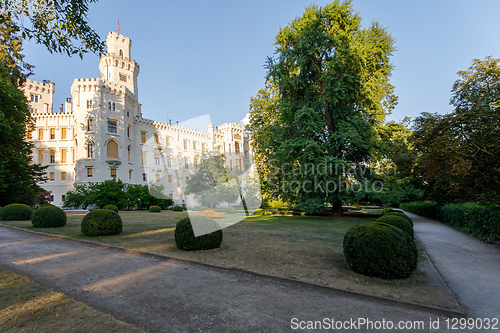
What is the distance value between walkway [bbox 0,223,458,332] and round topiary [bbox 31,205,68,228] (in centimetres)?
808

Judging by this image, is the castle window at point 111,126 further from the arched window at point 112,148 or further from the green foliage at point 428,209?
the green foliage at point 428,209

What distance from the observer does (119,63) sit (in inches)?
1978

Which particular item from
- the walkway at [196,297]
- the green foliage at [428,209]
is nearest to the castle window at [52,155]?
the walkway at [196,297]

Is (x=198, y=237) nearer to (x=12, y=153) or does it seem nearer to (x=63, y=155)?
(x=12, y=153)

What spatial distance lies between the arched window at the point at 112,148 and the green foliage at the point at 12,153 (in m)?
16.3

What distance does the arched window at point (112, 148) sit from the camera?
1702 inches

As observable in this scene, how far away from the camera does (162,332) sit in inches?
147

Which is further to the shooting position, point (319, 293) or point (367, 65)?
point (367, 65)

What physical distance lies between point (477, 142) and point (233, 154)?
185ft

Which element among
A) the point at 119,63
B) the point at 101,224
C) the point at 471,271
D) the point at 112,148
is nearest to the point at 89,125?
the point at 112,148

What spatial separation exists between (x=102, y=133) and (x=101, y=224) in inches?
1425

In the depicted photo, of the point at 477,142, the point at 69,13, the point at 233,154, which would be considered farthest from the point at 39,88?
the point at 477,142

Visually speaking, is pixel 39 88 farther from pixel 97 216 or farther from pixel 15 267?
pixel 15 267

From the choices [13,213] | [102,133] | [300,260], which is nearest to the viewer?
[300,260]
